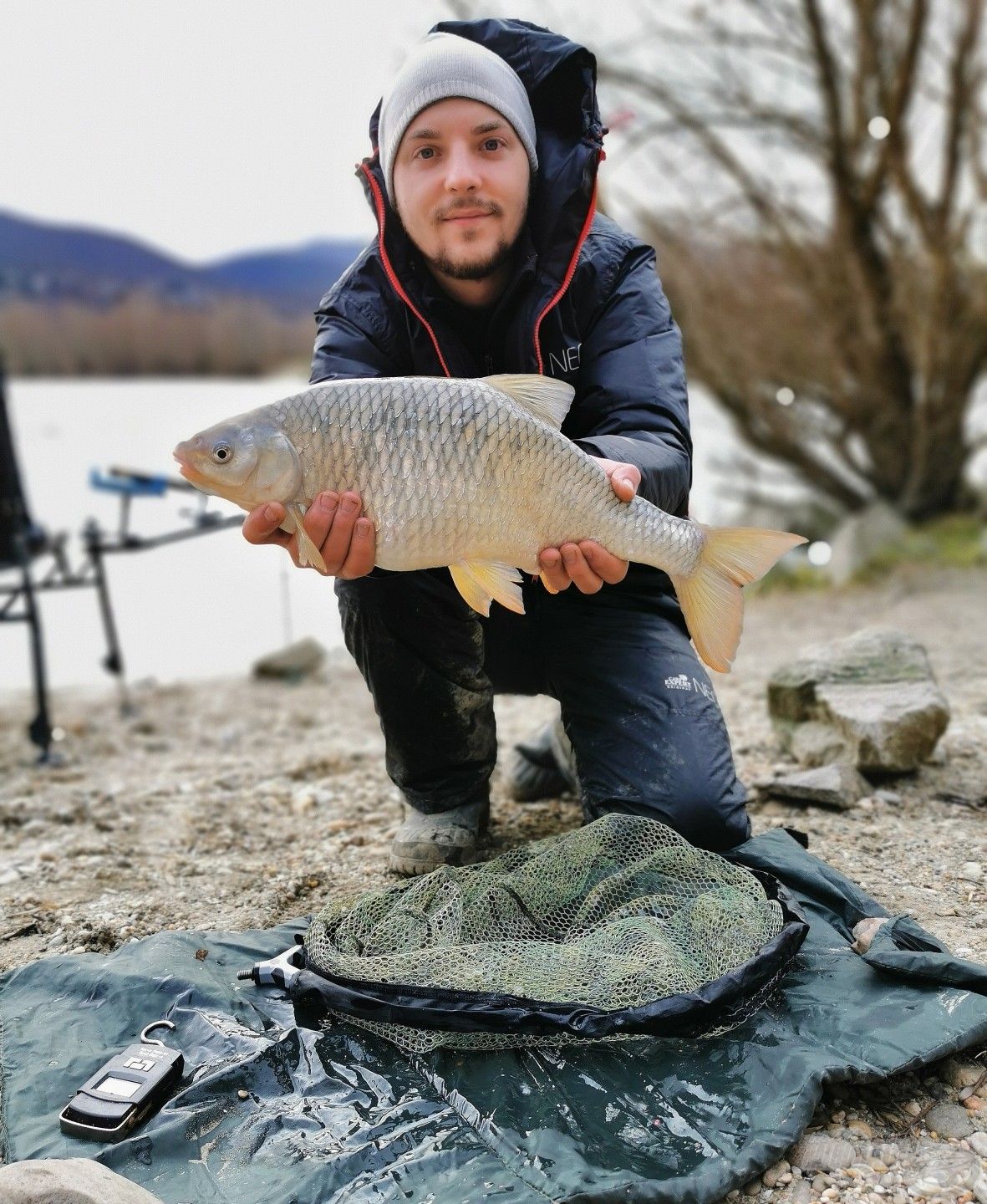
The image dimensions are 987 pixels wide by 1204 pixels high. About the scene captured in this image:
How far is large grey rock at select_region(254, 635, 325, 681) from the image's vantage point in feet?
15.0

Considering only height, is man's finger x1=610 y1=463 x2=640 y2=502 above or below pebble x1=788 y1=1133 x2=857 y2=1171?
above

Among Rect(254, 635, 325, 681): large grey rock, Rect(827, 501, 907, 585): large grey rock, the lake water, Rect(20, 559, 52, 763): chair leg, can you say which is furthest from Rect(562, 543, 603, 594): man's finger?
Rect(827, 501, 907, 585): large grey rock

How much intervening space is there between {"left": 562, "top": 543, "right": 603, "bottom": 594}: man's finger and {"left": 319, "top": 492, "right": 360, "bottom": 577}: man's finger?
0.30 metres

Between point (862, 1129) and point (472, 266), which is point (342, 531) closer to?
point (472, 266)

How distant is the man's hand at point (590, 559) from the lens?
1.62 m

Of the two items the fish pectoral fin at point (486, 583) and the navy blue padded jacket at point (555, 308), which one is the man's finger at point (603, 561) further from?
the navy blue padded jacket at point (555, 308)

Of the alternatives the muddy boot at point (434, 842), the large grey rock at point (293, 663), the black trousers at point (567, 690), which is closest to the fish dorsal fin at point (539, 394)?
the black trousers at point (567, 690)

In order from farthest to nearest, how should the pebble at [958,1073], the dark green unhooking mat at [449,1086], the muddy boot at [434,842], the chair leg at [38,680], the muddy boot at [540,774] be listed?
the chair leg at [38,680], the muddy boot at [540,774], the muddy boot at [434,842], the pebble at [958,1073], the dark green unhooking mat at [449,1086]

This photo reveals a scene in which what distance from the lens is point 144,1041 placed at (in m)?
1.31

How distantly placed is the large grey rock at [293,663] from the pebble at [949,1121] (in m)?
3.52

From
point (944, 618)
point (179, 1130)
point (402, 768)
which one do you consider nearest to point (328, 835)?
point (402, 768)

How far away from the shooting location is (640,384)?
75.2 inches

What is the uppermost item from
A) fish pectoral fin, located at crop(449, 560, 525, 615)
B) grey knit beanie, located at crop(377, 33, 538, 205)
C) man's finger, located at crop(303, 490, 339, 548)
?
grey knit beanie, located at crop(377, 33, 538, 205)

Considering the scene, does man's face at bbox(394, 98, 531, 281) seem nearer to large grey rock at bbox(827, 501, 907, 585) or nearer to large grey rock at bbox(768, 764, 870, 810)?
large grey rock at bbox(768, 764, 870, 810)
